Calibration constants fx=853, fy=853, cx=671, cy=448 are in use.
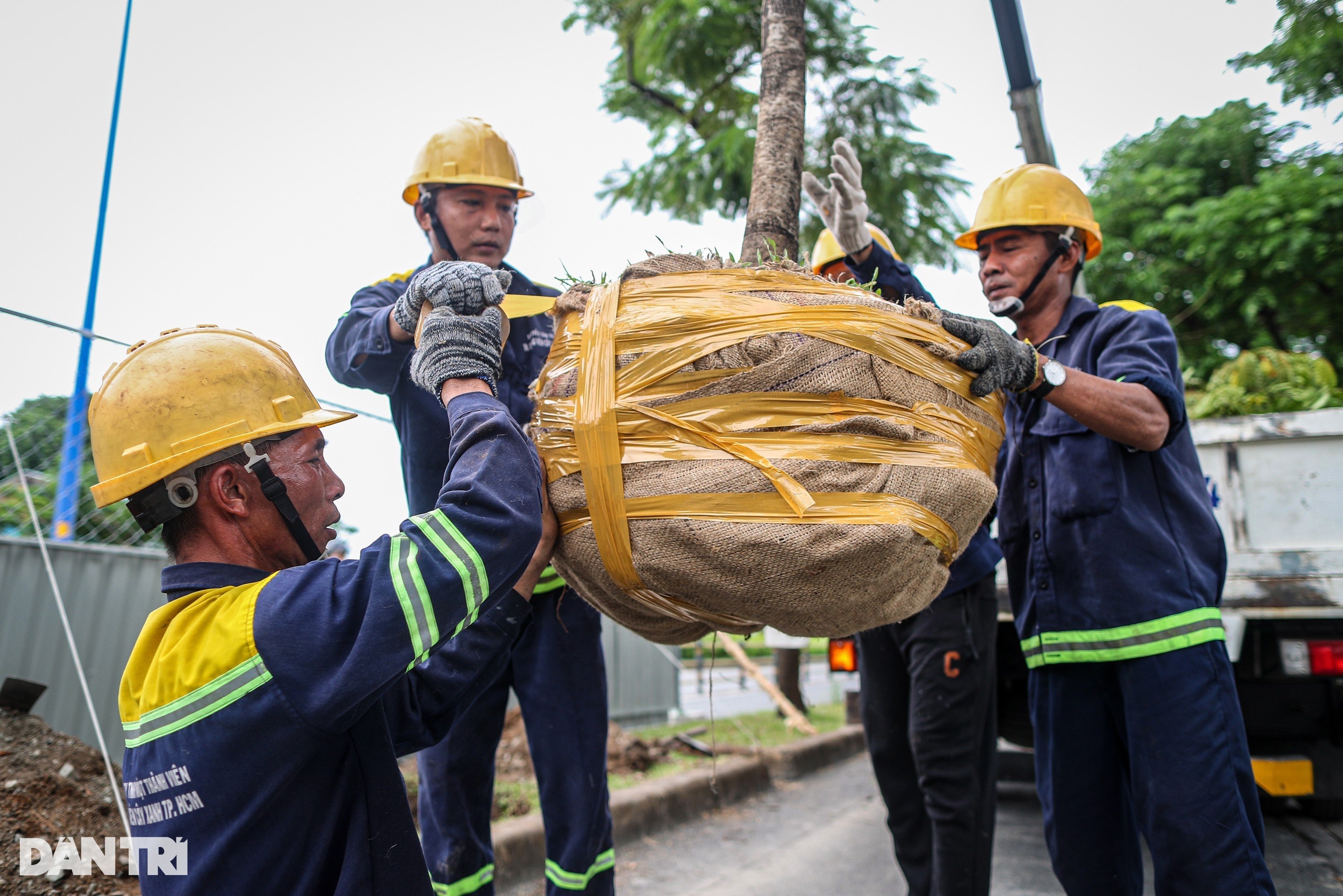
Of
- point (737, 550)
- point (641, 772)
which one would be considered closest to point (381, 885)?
point (737, 550)

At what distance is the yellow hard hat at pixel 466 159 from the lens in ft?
7.79

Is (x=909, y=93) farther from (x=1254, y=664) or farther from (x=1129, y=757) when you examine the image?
(x=1129, y=757)

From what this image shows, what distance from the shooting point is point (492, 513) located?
1.26 metres

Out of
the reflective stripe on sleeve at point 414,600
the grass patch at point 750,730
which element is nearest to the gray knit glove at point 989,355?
the reflective stripe on sleeve at point 414,600

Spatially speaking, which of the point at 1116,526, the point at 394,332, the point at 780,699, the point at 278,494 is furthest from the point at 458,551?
the point at 780,699

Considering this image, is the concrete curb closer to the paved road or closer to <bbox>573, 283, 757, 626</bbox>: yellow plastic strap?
the paved road

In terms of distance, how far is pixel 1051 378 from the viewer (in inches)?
74.5

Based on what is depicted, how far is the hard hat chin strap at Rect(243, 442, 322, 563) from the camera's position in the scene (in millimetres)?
1346

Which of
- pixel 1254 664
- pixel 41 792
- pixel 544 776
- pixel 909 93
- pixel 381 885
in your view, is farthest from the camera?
pixel 909 93

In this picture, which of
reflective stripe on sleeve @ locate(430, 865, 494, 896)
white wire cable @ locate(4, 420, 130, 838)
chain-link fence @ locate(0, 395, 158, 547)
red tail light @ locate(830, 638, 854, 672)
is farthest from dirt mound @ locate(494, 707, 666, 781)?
reflective stripe on sleeve @ locate(430, 865, 494, 896)

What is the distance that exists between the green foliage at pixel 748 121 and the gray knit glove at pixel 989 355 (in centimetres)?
466

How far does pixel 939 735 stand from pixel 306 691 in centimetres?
197

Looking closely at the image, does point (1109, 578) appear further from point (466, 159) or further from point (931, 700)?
point (466, 159)

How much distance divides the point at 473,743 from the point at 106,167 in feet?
13.2
